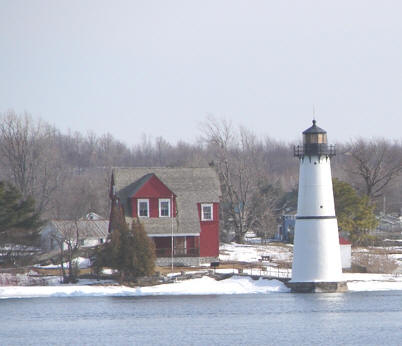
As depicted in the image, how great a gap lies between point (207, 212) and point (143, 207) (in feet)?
13.6

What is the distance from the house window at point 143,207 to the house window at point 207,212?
3566 mm

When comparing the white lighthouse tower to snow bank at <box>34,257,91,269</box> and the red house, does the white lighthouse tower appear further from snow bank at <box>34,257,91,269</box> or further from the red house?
snow bank at <box>34,257,91,269</box>

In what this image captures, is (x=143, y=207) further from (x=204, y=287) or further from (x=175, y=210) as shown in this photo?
(x=204, y=287)

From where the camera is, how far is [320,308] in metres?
57.8

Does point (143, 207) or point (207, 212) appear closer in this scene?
point (143, 207)

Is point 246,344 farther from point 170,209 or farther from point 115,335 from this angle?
point 170,209

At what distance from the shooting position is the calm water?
A: 158 ft

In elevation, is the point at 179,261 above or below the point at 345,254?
below

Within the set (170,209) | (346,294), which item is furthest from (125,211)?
(346,294)

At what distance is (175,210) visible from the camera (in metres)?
75.3

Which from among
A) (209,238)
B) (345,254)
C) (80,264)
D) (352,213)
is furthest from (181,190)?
(352,213)

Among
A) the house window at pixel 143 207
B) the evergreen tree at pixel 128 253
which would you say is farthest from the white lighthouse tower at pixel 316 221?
the house window at pixel 143 207

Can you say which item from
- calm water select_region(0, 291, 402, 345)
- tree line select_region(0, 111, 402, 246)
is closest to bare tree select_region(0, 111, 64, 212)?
tree line select_region(0, 111, 402, 246)

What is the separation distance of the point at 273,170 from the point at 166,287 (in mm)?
106812
